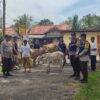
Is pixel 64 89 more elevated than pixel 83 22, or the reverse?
pixel 83 22

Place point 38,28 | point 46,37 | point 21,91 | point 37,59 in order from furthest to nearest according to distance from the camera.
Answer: point 38,28, point 46,37, point 37,59, point 21,91

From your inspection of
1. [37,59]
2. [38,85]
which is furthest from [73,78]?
[37,59]

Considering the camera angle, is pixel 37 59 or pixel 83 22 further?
pixel 83 22

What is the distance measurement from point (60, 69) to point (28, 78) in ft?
13.6

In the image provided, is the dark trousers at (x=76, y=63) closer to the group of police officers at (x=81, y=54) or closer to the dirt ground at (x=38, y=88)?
the group of police officers at (x=81, y=54)

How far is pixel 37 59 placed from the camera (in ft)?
76.7

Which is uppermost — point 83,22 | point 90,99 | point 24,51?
point 83,22

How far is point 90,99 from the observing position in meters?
12.0

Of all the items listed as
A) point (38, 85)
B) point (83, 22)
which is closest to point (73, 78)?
point (38, 85)

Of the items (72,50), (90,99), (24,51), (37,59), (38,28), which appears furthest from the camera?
(38,28)

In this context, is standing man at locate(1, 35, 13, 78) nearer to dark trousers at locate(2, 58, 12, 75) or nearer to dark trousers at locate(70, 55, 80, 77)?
dark trousers at locate(2, 58, 12, 75)

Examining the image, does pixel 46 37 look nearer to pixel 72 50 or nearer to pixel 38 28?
pixel 38 28

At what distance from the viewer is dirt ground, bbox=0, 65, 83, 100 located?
12.0 metres

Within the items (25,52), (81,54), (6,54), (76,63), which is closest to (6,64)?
(6,54)
